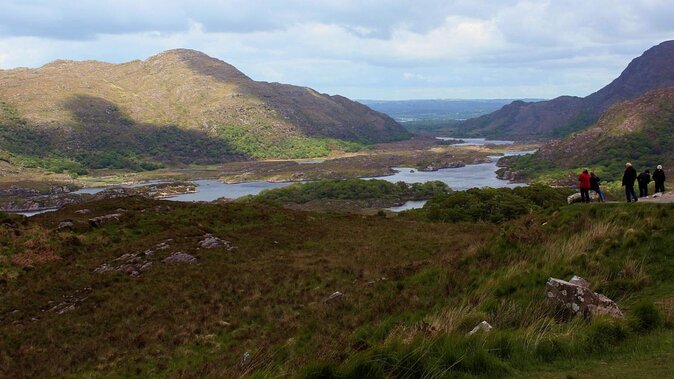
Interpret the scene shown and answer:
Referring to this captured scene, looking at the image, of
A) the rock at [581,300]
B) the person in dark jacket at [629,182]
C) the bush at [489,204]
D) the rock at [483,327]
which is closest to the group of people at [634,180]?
the person in dark jacket at [629,182]

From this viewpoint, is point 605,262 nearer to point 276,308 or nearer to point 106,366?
point 276,308

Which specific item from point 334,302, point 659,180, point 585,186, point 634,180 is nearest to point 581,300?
point 334,302

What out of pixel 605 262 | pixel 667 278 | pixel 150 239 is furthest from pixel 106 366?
pixel 150 239

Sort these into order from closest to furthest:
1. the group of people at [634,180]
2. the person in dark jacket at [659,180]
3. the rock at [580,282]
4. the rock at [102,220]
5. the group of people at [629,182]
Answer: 1. the rock at [580,282]
2. the group of people at [634,180]
3. the group of people at [629,182]
4. the person in dark jacket at [659,180]
5. the rock at [102,220]

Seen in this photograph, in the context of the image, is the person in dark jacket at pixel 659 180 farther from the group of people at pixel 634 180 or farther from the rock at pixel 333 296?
the rock at pixel 333 296

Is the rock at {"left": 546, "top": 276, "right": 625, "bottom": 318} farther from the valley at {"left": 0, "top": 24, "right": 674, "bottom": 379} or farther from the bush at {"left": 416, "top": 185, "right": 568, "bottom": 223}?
the bush at {"left": 416, "top": 185, "right": 568, "bottom": 223}
